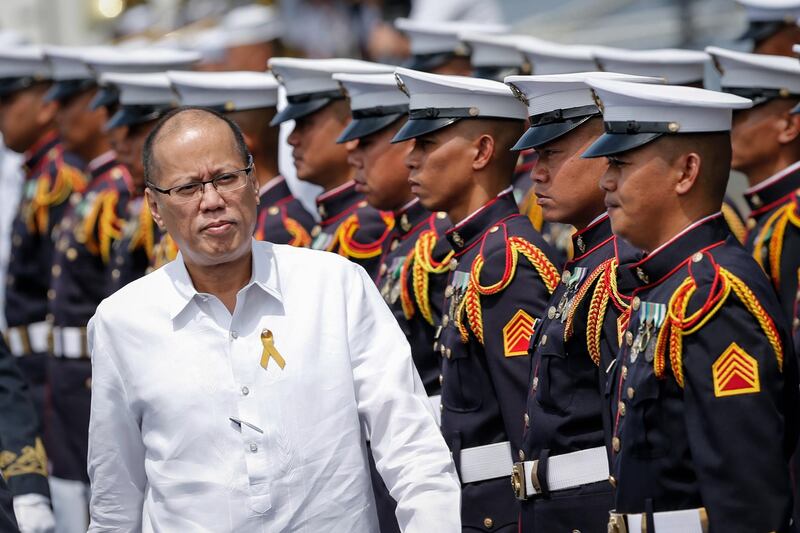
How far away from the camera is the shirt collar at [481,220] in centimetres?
563

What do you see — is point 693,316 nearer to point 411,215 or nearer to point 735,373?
point 735,373

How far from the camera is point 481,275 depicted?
5406 millimetres

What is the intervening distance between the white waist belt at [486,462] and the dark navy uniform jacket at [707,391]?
96 cm

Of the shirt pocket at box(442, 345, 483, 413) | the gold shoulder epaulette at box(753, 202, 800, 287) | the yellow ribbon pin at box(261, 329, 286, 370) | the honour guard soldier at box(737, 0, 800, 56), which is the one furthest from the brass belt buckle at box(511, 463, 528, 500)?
the honour guard soldier at box(737, 0, 800, 56)

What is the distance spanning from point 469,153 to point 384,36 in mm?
7311

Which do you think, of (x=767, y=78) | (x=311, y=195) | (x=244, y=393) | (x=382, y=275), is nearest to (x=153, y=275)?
(x=244, y=393)

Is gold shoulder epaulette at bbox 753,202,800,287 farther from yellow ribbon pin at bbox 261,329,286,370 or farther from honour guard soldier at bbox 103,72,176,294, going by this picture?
honour guard soldier at bbox 103,72,176,294

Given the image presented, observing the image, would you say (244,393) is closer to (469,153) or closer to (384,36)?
(469,153)

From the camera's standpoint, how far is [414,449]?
4.24 meters

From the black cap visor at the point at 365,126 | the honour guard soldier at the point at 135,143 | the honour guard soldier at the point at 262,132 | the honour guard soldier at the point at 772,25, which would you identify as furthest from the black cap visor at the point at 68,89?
the honour guard soldier at the point at 772,25

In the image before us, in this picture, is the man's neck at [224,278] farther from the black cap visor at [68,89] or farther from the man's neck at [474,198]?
the black cap visor at [68,89]

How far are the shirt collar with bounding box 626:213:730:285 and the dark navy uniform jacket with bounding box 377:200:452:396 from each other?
167 centimetres

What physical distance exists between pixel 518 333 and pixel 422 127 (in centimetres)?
92

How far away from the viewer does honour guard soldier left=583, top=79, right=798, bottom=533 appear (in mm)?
4105
